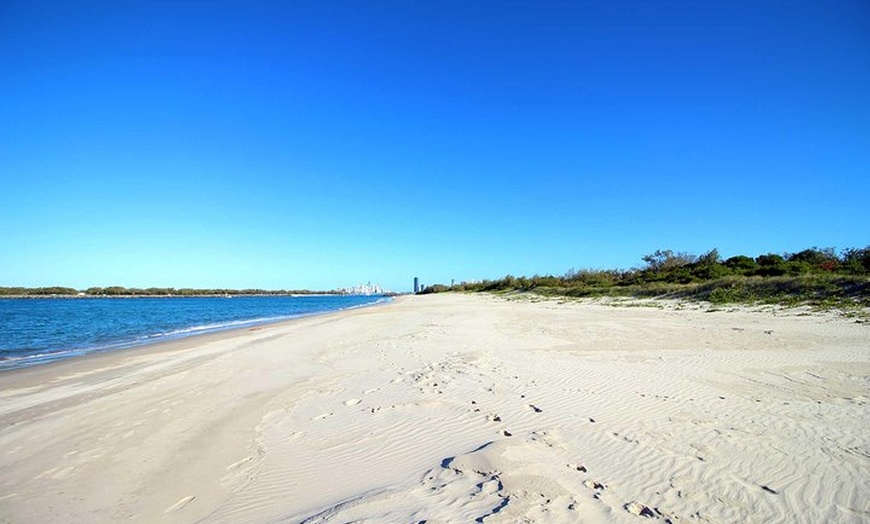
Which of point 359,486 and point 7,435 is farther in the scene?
point 7,435

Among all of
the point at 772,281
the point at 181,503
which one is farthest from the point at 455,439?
the point at 772,281

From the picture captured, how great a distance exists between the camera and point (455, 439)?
191 inches

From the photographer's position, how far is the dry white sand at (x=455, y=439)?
3438mm

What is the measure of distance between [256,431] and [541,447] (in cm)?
396

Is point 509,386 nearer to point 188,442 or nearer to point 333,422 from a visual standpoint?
point 333,422

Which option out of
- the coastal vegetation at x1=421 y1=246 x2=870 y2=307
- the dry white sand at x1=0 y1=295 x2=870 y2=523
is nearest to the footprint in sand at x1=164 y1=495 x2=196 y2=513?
the dry white sand at x1=0 y1=295 x2=870 y2=523

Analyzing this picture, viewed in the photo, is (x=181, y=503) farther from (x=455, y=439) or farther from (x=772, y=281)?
(x=772, y=281)

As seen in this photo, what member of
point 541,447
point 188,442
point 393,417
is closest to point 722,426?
point 541,447

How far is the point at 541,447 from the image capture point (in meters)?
4.44

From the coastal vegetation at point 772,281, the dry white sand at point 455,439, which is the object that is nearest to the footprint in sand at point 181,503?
the dry white sand at point 455,439

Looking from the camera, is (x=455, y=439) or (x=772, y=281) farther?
(x=772, y=281)

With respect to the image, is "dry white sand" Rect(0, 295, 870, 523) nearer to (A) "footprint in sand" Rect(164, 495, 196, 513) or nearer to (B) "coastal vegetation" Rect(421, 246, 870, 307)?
(A) "footprint in sand" Rect(164, 495, 196, 513)

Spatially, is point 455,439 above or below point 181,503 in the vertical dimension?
above

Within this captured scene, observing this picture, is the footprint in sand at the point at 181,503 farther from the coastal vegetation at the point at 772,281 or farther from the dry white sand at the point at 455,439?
the coastal vegetation at the point at 772,281
